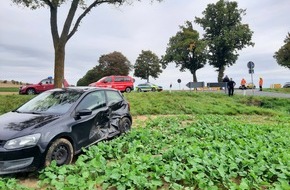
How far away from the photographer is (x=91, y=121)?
22.8 feet

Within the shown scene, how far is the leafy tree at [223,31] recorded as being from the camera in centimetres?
5203

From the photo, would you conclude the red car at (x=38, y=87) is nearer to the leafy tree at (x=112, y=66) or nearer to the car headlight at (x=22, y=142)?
the car headlight at (x=22, y=142)

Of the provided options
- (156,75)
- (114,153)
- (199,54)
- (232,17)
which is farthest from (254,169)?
(156,75)

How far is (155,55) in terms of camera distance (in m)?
66.3

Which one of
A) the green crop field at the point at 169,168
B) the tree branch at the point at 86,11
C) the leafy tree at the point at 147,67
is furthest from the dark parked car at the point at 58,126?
the leafy tree at the point at 147,67

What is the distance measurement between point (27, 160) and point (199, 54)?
50.2 meters

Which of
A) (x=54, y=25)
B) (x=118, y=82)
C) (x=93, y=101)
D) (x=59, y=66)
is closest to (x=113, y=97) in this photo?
(x=93, y=101)

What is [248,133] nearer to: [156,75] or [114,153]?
[114,153]

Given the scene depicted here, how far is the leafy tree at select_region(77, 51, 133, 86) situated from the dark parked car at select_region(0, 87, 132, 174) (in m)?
50.2

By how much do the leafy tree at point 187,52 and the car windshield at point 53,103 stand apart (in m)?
46.0

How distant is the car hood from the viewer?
5312mm

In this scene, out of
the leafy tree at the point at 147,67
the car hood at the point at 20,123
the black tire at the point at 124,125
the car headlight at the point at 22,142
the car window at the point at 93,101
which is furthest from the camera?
the leafy tree at the point at 147,67

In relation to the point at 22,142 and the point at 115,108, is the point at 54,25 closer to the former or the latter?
the point at 115,108

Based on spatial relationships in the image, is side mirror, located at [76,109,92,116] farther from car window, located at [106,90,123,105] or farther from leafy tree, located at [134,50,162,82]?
leafy tree, located at [134,50,162,82]
